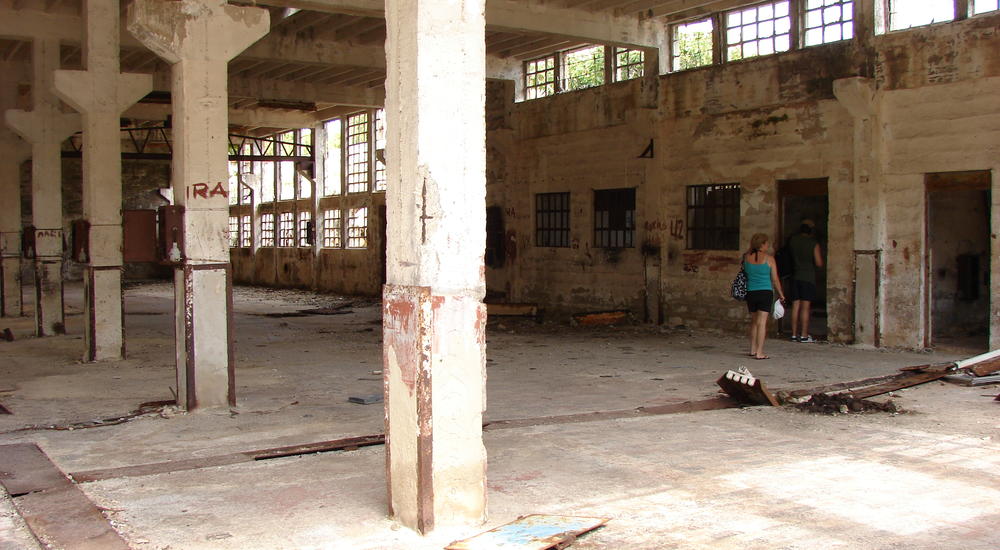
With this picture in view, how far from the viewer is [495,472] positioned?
19.0 feet

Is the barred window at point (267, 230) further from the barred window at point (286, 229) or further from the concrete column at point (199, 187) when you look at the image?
the concrete column at point (199, 187)

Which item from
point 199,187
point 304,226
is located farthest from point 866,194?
point 304,226

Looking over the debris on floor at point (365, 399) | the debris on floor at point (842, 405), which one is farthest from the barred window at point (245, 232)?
the debris on floor at point (842, 405)

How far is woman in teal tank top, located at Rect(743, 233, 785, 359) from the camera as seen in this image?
37.3ft

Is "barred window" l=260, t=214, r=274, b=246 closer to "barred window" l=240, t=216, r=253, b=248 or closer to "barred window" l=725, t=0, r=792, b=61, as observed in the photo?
"barred window" l=240, t=216, r=253, b=248

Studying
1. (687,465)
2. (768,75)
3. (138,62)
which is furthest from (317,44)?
(687,465)

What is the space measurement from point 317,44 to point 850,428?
12451 mm

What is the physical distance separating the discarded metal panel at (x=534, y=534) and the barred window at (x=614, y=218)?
38.2 ft

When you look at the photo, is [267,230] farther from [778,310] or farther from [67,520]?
[67,520]

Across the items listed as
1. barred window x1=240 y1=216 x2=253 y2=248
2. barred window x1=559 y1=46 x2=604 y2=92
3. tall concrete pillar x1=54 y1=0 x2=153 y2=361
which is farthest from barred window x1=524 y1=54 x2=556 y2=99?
barred window x1=240 y1=216 x2=253 y2=248

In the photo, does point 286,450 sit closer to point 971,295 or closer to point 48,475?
point 48,475

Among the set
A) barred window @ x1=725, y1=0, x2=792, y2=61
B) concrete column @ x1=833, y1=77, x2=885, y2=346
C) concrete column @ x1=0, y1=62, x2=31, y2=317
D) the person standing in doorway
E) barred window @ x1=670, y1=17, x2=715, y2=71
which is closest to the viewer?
concrete column @ x1=833, y1=77, x2=885, y2=346

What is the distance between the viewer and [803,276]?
13.1 meters

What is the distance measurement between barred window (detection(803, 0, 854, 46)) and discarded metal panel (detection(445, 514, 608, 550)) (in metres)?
10.2
